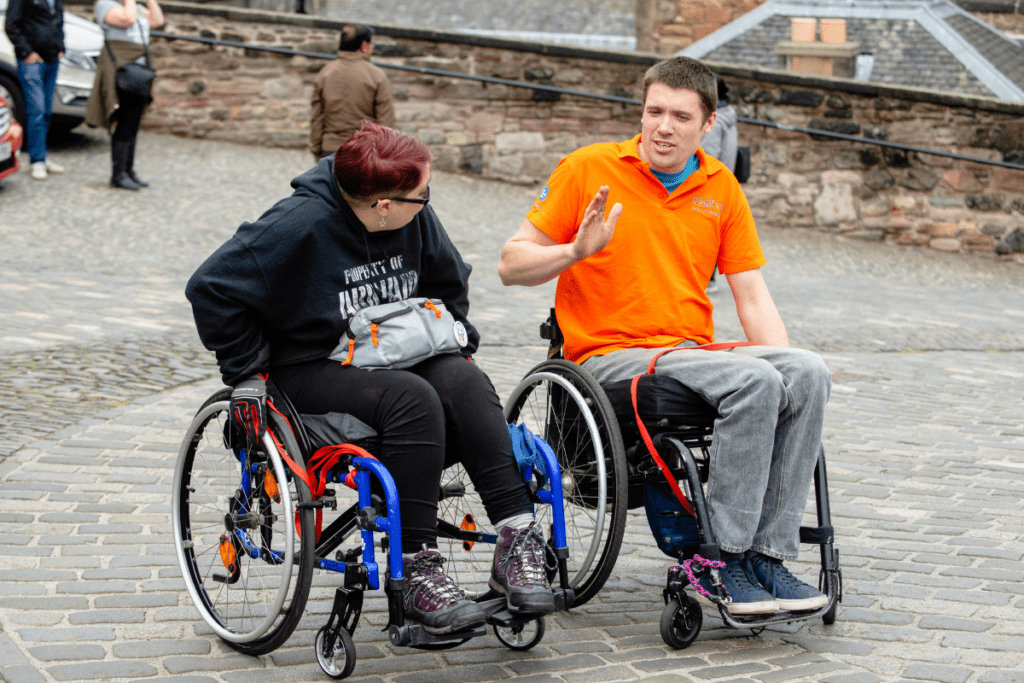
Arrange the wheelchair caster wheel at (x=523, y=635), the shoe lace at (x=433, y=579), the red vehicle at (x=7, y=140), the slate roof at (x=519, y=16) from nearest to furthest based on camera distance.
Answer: the shoe lace at (x=433, y=579), the wheelchair caster wheel at (x=523, y=635), the red vehicle at (x=7, y=140), the slate roof at (x=519, y=16)

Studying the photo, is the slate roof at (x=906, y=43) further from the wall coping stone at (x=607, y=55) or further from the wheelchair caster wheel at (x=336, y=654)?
the wheelchair caster wheel at (x=336, y=654)

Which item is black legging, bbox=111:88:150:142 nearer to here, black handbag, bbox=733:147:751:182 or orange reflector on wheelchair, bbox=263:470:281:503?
black handbag, bbox=733:147:751:182

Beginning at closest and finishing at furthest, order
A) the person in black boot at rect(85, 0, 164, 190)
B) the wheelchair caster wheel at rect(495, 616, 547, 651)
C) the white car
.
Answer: the wheelchair caster wheel at rect(495, 616, 547, 651)
the person in black boot at rect(85, 0, 164, 190)
the white car

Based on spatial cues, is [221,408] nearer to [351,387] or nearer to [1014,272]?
[351,387]

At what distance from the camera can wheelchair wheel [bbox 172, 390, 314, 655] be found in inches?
112

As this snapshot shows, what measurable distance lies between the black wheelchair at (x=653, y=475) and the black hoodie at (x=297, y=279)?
1.44ft

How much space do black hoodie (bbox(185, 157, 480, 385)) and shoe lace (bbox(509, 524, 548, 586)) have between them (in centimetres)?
59

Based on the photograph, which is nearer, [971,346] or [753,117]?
[971,346]

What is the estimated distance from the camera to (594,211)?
130 inches

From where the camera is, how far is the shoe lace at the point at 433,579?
115 inches

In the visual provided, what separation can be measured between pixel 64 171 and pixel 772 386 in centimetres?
975

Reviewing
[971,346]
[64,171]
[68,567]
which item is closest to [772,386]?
[68,567]

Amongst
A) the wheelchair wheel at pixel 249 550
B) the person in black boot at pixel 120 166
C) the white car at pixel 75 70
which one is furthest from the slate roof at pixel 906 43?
the wheelchair wheel at pixel 249 550

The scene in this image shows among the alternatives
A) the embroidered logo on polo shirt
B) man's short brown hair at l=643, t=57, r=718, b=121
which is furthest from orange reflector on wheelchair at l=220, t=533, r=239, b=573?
man's short brown hair at l=643, t=57, r=718, b=121
